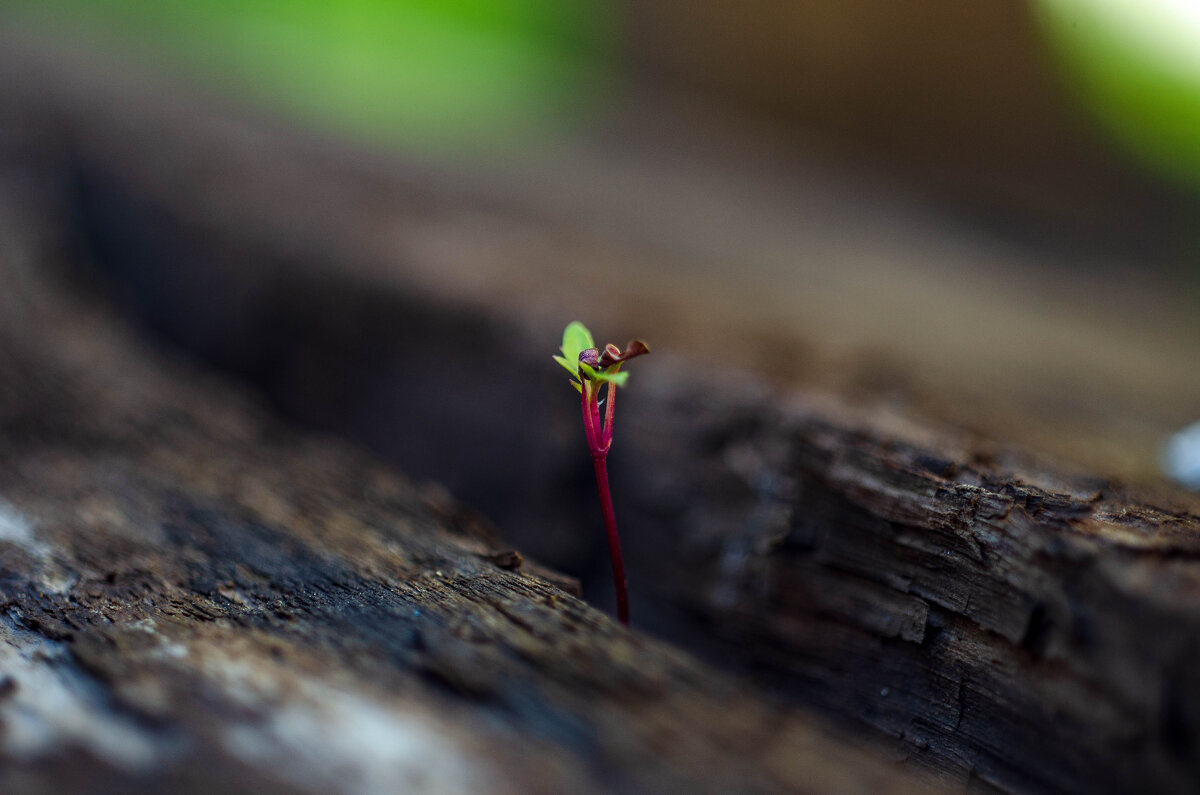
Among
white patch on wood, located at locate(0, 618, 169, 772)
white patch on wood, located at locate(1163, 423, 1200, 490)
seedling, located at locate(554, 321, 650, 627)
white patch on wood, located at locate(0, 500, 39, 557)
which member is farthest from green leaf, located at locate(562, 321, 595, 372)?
white patch on wood, located at locate(1163, 423, 1200, 490)

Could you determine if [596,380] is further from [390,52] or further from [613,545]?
[390,52]

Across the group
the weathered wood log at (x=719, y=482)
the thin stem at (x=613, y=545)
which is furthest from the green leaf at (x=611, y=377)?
the weathered wood log at (x=719, y=482)

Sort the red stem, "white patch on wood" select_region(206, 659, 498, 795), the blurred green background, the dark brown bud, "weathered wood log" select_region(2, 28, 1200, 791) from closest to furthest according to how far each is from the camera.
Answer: "white patch on wood" select_region(206, 659, 498, 795)
"weathered wood log" select_region(2, 28, 1200, 791)
the dark brown bud
the red stem
the blurred green background

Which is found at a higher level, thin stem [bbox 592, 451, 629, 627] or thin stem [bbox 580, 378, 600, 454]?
thin stem [bbox 580, 378, 600, 454]

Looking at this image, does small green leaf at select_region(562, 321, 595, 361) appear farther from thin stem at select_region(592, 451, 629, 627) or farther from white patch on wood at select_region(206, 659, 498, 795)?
white patch on wood at select_region(206, 659, 498, 795)

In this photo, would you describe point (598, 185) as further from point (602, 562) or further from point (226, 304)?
point (602, 562)

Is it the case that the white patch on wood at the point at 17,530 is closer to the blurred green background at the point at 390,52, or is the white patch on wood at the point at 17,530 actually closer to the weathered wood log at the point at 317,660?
the weathered wood log at the point at 317,660

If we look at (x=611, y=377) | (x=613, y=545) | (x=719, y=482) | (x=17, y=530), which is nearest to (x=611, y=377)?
(x=611, y=377)
